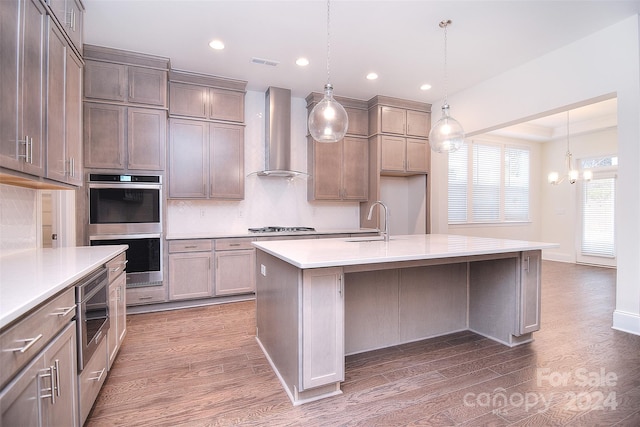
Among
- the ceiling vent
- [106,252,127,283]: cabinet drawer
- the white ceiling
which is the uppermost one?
the white ceiling

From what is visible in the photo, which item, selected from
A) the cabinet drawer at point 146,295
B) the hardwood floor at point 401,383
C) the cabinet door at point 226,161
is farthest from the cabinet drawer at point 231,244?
the hardwood floor at point 401,383

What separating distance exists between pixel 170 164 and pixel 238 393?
118 inches

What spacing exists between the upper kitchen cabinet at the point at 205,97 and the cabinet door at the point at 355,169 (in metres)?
1.72

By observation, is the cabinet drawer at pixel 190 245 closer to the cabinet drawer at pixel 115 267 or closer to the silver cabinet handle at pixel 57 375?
the cabinet drawer at pixel 115 267

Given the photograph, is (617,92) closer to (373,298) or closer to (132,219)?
(373,298)

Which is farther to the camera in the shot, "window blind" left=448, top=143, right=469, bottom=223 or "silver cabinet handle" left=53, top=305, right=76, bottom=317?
"window blind" left=448, top=143, right=469, bottom=223

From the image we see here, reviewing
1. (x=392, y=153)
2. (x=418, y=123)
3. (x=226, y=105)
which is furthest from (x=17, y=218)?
(x=418, y=123)

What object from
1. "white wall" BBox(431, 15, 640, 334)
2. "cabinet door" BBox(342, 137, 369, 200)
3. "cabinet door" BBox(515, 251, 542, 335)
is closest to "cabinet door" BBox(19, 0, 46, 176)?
"cabinet door" BBox(515, 251, 542, 335)

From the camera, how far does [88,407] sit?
1676 mm

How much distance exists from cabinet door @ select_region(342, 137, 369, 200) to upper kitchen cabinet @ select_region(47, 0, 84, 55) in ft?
11.2

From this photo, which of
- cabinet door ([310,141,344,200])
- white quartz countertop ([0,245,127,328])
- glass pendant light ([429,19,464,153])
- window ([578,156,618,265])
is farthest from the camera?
window ([578,156,618,265])

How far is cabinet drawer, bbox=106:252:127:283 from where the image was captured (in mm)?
2104

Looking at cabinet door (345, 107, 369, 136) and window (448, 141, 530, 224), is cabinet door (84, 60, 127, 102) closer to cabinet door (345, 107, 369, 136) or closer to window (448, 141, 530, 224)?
cabinet door (345, 107, 369, 136)

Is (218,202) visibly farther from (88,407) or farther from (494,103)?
(494,103)
